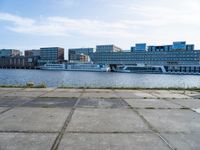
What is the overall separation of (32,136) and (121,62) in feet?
477

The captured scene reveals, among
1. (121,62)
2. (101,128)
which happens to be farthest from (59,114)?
(121,62)

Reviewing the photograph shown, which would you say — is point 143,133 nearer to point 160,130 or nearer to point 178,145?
point 160,130

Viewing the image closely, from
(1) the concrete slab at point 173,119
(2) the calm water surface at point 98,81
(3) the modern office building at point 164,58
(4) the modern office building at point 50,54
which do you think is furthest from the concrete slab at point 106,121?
(4) the modern office building at point 50,54

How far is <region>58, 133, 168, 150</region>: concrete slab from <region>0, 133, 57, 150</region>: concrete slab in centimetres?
29

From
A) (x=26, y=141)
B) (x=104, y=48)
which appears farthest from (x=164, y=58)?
(x=26, y=141)

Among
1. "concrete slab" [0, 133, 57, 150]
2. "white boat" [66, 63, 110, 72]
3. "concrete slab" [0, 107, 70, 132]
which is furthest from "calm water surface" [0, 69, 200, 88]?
"white boat" [66, 63, 110, 72]

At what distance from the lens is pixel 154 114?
6.59 metres

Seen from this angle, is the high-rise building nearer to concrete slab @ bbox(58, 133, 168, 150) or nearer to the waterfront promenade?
the waterfront promenade

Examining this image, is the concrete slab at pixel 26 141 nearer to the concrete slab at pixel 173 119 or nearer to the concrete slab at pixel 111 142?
the concrete slab at pixel 111 142

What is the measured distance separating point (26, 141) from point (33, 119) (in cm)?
168

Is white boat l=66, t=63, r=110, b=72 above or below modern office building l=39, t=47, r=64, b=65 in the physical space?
below

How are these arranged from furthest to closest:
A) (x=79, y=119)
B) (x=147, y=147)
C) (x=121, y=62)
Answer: (x=121, y=62)
(x=79, y=119)
(x=147, y=147)

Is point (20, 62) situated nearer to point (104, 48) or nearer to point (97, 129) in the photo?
point (104, 48)

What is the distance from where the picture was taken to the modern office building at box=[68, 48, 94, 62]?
16212cm
